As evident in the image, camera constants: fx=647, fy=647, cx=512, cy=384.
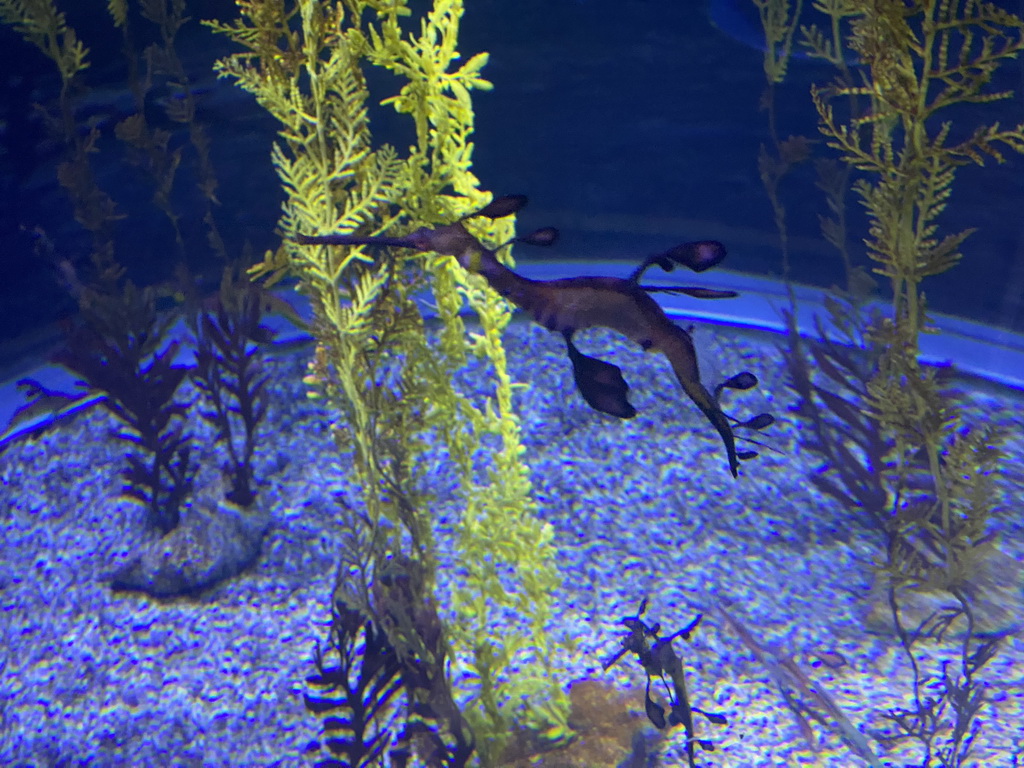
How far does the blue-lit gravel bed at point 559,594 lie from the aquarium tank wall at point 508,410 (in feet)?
0.10

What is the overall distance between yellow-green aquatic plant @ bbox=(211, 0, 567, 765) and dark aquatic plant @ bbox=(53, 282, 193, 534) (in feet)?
9.08

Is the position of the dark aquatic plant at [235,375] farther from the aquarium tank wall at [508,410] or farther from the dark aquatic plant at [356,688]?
the dark aquatic plant at [356,688]

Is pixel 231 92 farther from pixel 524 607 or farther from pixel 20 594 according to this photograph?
pixel 524 607

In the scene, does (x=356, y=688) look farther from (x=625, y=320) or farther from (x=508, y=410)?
(x=625, y=320)

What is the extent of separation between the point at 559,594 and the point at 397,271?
8.69 ft

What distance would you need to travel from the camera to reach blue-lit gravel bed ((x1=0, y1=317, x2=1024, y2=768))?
3.77 m

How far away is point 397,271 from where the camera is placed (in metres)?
3.16

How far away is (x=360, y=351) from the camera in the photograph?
10.4ft

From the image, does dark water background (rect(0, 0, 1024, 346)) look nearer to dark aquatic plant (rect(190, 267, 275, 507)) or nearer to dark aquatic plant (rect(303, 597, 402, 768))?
dark aquatic plant (rect(190, 267, 275, 507))

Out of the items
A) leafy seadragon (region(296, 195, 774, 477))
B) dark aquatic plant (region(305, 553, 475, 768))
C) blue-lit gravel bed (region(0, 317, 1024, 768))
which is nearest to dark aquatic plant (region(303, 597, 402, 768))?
dark aquatic plant (region(305, 553, 475, 768))

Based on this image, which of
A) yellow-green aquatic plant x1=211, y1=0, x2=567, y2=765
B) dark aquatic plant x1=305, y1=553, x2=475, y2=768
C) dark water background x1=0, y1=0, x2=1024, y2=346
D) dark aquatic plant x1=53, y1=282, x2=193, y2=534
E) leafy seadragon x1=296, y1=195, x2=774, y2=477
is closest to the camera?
leafy seadragon x1=296, y1=195, x2=774, y2=477

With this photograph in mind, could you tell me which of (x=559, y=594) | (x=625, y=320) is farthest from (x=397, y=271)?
(x=559, y=594)

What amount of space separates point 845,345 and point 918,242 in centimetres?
321

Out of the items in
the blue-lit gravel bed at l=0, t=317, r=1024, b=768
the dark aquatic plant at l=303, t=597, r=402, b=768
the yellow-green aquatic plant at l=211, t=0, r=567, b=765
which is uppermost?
the yellow-green aquatic plant at l=211, t=0, r=567, b=765
